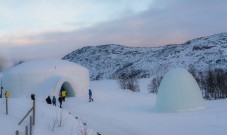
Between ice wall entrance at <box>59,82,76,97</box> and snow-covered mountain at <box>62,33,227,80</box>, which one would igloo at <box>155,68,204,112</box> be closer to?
ice wall entrance at <box>59,82,76,97</box>

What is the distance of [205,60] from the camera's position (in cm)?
11944

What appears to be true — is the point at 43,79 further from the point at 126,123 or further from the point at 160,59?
the point at 160,59

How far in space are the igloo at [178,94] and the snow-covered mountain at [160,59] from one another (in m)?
79.2

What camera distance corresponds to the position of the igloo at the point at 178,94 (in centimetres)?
2545

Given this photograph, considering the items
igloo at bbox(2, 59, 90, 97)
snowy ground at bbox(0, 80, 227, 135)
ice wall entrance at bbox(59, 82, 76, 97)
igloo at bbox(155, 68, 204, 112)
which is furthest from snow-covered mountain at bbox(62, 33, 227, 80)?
snowy ground at bbox(0, 80, 227, 135)

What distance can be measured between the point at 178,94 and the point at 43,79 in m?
18.7

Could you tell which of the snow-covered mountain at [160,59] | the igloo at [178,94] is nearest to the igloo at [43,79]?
the igloo at [178,94]

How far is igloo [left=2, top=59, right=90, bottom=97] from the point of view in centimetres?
3878

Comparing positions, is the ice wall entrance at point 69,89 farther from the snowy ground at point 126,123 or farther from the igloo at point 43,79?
the snowy ground at point 126,123

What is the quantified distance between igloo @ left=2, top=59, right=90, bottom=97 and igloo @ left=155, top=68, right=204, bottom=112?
47.5ft

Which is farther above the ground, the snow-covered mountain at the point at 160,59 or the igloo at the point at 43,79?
the snow-covered mountain at the point at 160,59

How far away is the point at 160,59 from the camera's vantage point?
14038 centimetres

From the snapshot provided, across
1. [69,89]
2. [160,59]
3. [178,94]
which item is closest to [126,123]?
[178,94]

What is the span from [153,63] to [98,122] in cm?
11786
